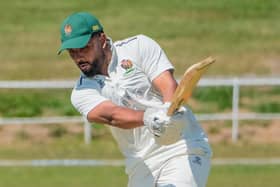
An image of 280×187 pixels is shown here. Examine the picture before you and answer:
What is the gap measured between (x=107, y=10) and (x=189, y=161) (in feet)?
→ 55.8

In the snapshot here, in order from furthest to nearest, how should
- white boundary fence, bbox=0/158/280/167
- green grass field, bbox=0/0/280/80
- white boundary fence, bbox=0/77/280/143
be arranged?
1. green grass field, bbox=0/0/280/80
2. white boundary fence, bbox=0/77/280/143
3. white boundary fence, bbox=0/158/280/167

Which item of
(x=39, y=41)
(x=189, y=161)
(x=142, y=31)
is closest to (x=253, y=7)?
(x=142, y=31)

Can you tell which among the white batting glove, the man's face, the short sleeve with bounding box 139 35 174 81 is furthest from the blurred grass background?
the white batting glove

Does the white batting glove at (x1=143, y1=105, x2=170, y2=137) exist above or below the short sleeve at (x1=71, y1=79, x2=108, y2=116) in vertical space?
above

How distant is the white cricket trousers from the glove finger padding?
14 centimetres

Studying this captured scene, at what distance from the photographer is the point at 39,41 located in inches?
861

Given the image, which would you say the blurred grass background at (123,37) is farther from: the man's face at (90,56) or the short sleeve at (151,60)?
the man's face at (90,56)

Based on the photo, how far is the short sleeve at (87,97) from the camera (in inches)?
256

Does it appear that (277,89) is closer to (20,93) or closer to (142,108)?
(20,93)

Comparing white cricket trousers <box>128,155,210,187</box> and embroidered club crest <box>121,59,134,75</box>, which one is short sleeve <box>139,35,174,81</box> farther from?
white cricket trousers <box>128,155,210,187</box>

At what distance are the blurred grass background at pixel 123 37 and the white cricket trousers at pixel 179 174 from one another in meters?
5.10

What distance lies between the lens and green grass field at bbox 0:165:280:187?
11789 mm

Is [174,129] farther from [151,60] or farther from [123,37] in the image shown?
[123,37]

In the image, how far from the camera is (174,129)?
608 cm
